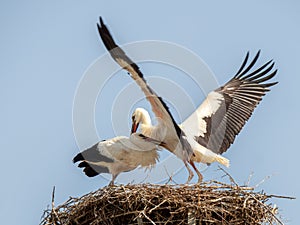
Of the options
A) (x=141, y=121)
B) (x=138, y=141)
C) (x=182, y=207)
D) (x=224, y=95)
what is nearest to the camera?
(x=182, y=207)

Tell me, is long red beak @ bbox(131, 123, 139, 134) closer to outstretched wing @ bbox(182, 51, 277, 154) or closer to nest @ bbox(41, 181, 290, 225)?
outstretched wing @ bbox(182, 51, 277, 154)

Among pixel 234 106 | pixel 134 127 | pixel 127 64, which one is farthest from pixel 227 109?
pixel 127 64

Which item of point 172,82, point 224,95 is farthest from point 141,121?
point 224,95

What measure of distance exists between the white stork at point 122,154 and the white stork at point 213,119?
287 mm

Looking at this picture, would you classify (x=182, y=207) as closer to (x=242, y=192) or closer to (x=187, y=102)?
(x=242, y=192)

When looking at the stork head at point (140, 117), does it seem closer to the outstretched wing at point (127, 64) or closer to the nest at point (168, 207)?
the outstretched wing at point (127, 64)

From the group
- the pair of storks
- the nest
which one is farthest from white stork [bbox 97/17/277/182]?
the nest

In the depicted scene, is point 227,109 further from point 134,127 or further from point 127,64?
point 127,64

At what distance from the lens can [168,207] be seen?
8.19 metres

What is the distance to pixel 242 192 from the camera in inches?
332

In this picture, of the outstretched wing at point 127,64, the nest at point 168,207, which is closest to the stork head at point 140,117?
the outstretched wing at point 127,64

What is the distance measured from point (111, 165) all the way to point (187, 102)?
1427mm

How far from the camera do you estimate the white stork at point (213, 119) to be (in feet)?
32.6

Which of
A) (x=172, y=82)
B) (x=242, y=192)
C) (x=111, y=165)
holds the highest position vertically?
(x=172, y=82)
